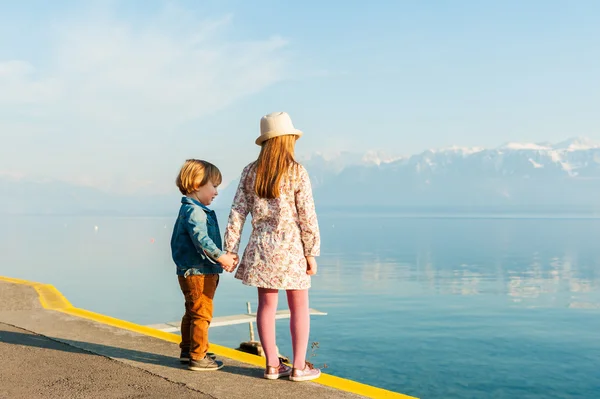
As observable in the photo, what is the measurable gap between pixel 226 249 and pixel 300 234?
0.55 m

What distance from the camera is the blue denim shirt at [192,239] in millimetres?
4586

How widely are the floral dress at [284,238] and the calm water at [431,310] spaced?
1299 inches

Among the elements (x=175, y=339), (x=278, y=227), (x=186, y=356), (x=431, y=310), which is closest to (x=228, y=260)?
(x=278, y=227)

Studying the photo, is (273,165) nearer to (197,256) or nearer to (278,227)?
(278,227)

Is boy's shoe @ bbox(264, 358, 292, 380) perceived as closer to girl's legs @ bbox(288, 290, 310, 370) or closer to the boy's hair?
girl's legs @ bbox(288, 290, 310, 370)

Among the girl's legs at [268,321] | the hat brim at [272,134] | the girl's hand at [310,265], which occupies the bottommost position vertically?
the girl's legs at [268,321]

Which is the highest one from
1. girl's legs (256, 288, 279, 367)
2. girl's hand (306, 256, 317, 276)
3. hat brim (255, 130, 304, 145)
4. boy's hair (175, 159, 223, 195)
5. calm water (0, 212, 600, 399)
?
hat brim (255, 130, 304, 145)

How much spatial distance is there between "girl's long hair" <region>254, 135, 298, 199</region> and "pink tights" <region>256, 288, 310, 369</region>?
0.72m

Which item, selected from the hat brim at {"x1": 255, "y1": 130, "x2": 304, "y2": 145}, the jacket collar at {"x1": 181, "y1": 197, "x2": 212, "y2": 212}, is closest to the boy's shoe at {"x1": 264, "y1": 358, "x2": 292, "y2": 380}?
the jacket collar at {"x1": 181, "y1": 197, "x2": 212, "y2": 212}

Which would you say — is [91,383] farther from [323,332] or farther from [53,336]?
[323,332]

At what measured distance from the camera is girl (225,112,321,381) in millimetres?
4230

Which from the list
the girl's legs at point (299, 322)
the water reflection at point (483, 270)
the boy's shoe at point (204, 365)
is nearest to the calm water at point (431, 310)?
the water reflection at point (483, 270)

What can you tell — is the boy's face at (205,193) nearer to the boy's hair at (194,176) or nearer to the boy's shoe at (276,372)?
the boy's hair at (194,176)

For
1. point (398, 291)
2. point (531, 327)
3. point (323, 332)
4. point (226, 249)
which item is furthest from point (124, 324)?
point (398, 291)
